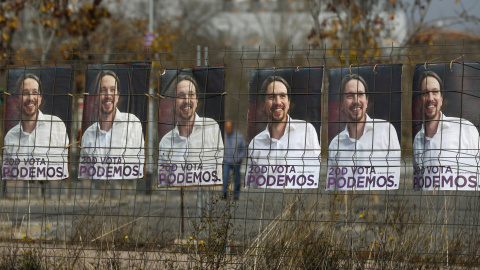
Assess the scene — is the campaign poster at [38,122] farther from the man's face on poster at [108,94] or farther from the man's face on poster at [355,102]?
the man's face on poster at [355,102]

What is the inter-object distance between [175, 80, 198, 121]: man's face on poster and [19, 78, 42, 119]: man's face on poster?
1553 mm

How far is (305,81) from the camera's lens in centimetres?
649

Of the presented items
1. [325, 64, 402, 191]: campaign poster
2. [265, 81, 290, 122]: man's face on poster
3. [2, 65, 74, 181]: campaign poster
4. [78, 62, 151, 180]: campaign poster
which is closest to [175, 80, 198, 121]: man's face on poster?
[78, 62, 151, 180]: campaign poster

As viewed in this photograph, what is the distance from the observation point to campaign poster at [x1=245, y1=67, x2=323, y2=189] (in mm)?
6367

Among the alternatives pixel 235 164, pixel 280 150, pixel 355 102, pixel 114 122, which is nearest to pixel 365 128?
pixel 355 102

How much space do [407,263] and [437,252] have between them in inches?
12.4

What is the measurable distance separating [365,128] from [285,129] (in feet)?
2.43

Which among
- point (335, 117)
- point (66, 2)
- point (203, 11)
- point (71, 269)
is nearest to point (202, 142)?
point (335, 117)

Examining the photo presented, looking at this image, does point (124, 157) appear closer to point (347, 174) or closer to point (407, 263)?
point (347, 174)

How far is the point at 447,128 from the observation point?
6.18 meters

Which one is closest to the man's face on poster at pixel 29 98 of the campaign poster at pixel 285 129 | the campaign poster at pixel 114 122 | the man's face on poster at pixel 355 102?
the campaign poster at pixel 114 122

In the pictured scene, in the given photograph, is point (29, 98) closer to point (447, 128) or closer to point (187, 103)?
point (187, 103)

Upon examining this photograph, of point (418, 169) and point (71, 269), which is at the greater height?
point (418, 169)

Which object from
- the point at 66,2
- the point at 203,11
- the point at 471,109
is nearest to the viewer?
the point at 471,109
